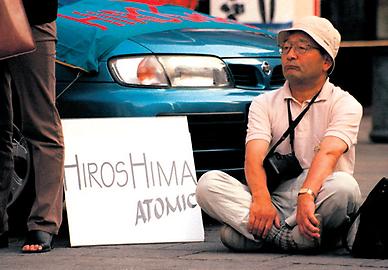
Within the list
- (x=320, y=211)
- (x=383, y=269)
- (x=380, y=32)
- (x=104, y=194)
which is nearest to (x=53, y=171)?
(x=104, y=194)

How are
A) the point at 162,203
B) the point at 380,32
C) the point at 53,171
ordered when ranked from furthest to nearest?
the point at 380,32 → the point at 162,203 → the point at 53,171

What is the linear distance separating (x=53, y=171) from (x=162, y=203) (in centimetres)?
71

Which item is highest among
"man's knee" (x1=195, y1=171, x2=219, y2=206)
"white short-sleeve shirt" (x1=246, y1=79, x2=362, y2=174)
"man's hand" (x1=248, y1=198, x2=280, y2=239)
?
"white short-sleeve shirt" (x1=246, y1=79, x2=362, y2=174)

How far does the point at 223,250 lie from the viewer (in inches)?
250

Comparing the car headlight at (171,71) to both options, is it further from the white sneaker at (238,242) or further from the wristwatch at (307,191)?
the wristwatch at (307,191)

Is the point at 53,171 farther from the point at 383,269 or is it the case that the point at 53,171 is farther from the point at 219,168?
the point at 383,269

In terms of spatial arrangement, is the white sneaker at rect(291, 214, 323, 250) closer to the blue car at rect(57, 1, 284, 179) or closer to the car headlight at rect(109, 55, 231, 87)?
the blue car at rect(57, 1, 284, 179)

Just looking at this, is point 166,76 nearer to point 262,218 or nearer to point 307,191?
point 262,218

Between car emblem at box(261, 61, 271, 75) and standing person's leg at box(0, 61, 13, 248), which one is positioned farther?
car emblem at box(261, 61, 271, 75)

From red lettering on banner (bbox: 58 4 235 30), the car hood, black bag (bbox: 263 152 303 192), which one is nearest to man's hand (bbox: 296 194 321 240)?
black bag (bbox: 263 152 303 192)

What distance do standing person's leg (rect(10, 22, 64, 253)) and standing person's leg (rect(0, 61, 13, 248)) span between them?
0.16 m

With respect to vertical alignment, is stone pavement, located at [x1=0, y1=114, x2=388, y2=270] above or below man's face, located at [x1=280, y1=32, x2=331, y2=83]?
below

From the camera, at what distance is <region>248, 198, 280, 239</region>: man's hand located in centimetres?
611

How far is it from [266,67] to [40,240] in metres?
1.81
